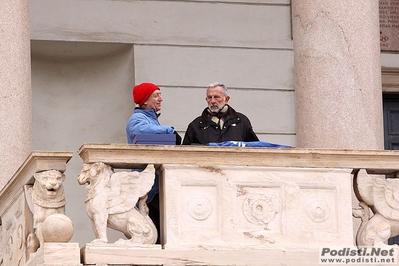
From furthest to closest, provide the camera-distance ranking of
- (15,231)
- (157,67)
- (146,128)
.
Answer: (157,67), (15,231), (146,128)

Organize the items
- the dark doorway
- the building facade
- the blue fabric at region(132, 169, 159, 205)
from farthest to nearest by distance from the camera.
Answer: the dark doorway → the building facade → the blue fabric at region(132, 169, 159, 205)

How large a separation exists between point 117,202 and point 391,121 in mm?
9242

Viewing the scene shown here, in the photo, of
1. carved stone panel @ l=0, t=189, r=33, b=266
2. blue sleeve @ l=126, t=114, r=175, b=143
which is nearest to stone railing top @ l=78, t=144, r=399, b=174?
blue sleeve @ l=126, t=114, r=175, b=143

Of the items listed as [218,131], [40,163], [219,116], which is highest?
[219,116]

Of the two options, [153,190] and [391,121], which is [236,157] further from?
[391,121]

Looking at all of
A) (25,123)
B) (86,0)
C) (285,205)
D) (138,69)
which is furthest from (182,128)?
(285,205)

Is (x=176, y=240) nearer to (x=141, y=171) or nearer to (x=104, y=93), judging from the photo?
(x=141, y=171)

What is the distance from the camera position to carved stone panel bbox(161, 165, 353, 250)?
12.2 meters

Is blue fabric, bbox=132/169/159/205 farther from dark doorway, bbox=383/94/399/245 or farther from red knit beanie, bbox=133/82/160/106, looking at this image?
dark doorway, bbox=383/94/399/245

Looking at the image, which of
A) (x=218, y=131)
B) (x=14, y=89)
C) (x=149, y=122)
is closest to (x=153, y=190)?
(x=149, y=122)

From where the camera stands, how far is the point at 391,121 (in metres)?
20.5

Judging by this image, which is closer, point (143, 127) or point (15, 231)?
point (143, 127)

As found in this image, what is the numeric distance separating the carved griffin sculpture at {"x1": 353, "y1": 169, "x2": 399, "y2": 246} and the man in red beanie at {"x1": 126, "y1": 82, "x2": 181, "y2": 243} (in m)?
1.85

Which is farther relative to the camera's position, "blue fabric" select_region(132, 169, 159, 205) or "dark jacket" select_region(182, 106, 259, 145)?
"dark jacket" select_region(182, 106, 259, 145)
